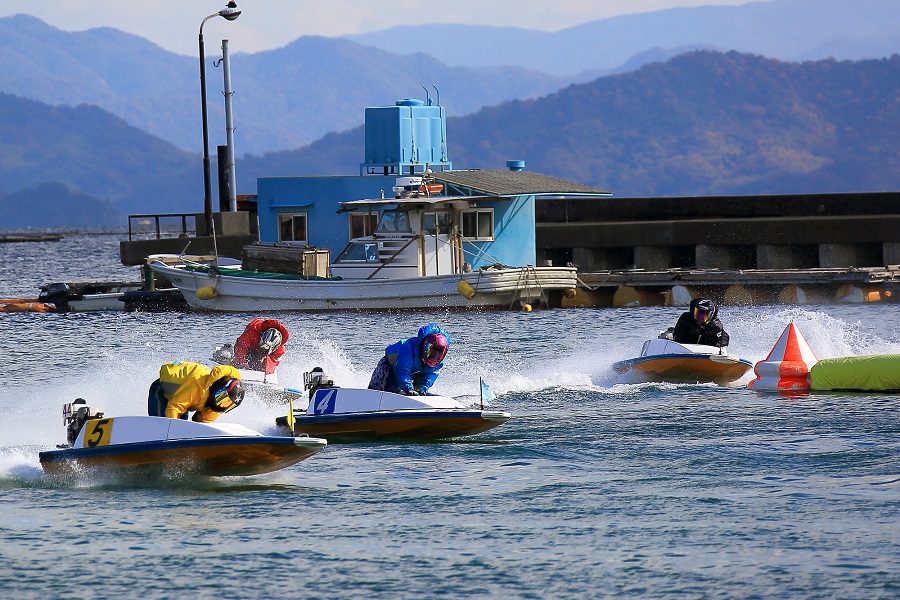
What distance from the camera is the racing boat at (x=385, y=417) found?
54.2 ft

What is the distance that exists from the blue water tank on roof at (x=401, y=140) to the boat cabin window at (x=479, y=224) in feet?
14.2

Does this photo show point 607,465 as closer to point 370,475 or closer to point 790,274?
point 370,475

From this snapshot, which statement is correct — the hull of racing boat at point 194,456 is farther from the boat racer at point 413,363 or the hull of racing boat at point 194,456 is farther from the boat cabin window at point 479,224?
the boat cabin window at point 479,224

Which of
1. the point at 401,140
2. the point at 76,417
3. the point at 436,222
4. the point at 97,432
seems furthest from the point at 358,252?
the point at 97,432

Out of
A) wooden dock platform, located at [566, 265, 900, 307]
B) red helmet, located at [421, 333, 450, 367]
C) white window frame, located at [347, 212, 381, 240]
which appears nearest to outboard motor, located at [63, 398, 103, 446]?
red helmet, located at [421, 333, 450, 367]

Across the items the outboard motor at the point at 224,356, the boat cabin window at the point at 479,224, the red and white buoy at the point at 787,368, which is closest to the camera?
the outboard motor at the point at 224,356

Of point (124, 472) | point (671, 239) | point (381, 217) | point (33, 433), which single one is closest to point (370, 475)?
point (124, 472)

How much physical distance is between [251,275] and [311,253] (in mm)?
1710

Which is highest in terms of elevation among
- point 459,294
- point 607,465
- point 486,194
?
point 486,194

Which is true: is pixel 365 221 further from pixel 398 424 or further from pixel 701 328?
pixel 398 424

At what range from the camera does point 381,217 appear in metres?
35.9

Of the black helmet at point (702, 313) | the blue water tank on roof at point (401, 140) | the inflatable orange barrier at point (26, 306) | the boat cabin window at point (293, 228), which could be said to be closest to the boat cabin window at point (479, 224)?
the blue water tank on roof at point (401, 140)

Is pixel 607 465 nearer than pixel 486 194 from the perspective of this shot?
Yes

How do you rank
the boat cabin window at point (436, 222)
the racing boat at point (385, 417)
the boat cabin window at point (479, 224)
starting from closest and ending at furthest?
the racing boat at point (385, 417), the boat cabin window at point (436, 222), the boat cabin window at point (479, 224)
